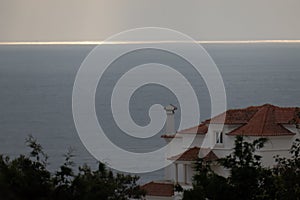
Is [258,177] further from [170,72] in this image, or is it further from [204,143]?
[170,72]

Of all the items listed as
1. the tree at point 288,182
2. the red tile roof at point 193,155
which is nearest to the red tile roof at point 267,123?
the red tile roof at point 193,155

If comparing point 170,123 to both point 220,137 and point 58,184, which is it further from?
point 58,184

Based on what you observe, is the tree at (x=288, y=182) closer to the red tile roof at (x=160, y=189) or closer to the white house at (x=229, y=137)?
the white house at (x=229, y=137)

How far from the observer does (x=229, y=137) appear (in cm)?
2905

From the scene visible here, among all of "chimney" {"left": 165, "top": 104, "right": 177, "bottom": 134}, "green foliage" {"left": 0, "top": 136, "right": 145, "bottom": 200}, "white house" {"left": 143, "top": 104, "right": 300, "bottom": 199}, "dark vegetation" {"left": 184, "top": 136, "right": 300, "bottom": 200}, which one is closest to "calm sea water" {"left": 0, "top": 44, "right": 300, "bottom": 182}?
"chimney" {"left": 165, "top": 104, "right": 177, "bottom": 134}

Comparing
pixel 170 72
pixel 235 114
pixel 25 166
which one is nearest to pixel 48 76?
pixel 170 72

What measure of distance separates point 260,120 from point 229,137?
2.89 feet

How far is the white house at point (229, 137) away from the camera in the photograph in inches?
1116

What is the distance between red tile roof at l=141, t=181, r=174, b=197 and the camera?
28.7 m

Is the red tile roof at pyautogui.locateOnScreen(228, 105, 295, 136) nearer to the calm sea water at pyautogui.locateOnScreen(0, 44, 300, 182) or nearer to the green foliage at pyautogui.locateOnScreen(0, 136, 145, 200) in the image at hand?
the green foliage at pyautogui.locateOnScreen(0, 136, 145, 200)

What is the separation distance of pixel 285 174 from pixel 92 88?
10103 cm

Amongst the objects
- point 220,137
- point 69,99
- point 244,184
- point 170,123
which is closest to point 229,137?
point 220,137

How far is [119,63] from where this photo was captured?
175750 millimetres

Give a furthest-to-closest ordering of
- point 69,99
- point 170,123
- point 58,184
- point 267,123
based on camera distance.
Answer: point 69,99 → point 170,123 → point 267,123 → point 58,184
